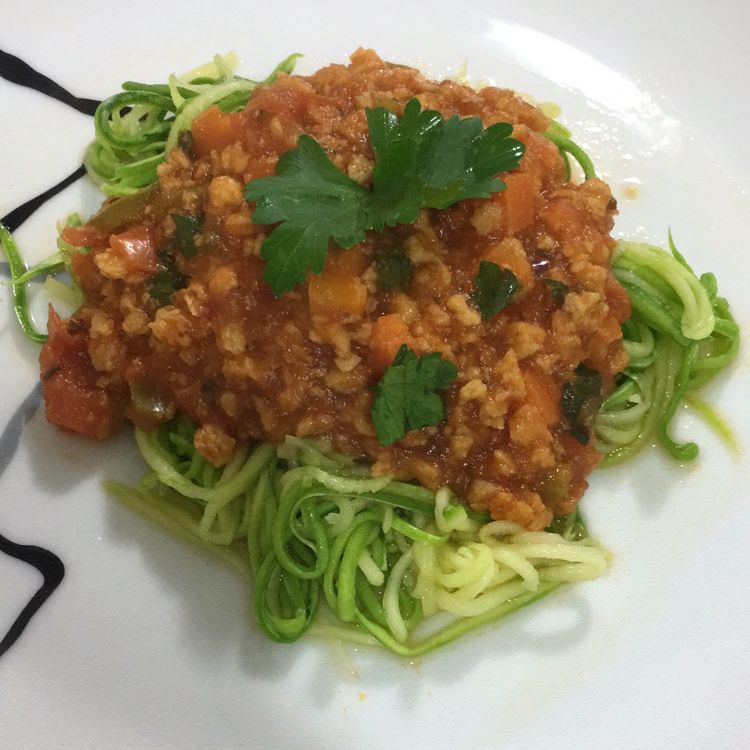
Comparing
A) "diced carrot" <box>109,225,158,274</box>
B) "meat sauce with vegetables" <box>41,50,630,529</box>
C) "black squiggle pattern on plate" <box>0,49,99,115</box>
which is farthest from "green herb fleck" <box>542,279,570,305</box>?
"black squiggle pattern on plate" <box>0,49,99,115</box>

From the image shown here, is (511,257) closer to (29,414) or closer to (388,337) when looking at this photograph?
(388,337)

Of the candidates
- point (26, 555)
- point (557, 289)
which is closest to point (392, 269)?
point (557, 289)

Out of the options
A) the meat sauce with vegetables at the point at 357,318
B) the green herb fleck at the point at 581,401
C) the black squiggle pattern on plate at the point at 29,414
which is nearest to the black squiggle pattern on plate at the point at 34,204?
the black squiggle pattern on plate at the point at 29,414

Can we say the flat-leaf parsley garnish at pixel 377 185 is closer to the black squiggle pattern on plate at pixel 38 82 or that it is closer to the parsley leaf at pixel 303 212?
the parsley leaf at pixel 303 212

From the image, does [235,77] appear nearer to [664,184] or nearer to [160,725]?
[664,184]

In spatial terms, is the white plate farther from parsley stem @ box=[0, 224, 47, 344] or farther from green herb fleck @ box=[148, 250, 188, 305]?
green herb fleck @ box=[148, 250, 188, 305]

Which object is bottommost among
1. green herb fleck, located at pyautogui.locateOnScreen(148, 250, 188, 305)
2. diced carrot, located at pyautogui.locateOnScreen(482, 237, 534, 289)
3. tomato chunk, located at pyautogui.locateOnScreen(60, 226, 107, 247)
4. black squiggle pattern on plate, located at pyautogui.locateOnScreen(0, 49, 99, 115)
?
tomato chunk, located at pyautogui.locateOnScreen(60, 226, 107, 247)

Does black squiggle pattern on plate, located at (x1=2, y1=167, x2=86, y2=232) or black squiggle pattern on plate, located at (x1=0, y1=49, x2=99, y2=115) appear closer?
black squiggle pattern on plate, located at (x1=2, y1=167, x2=86, y2=232)
